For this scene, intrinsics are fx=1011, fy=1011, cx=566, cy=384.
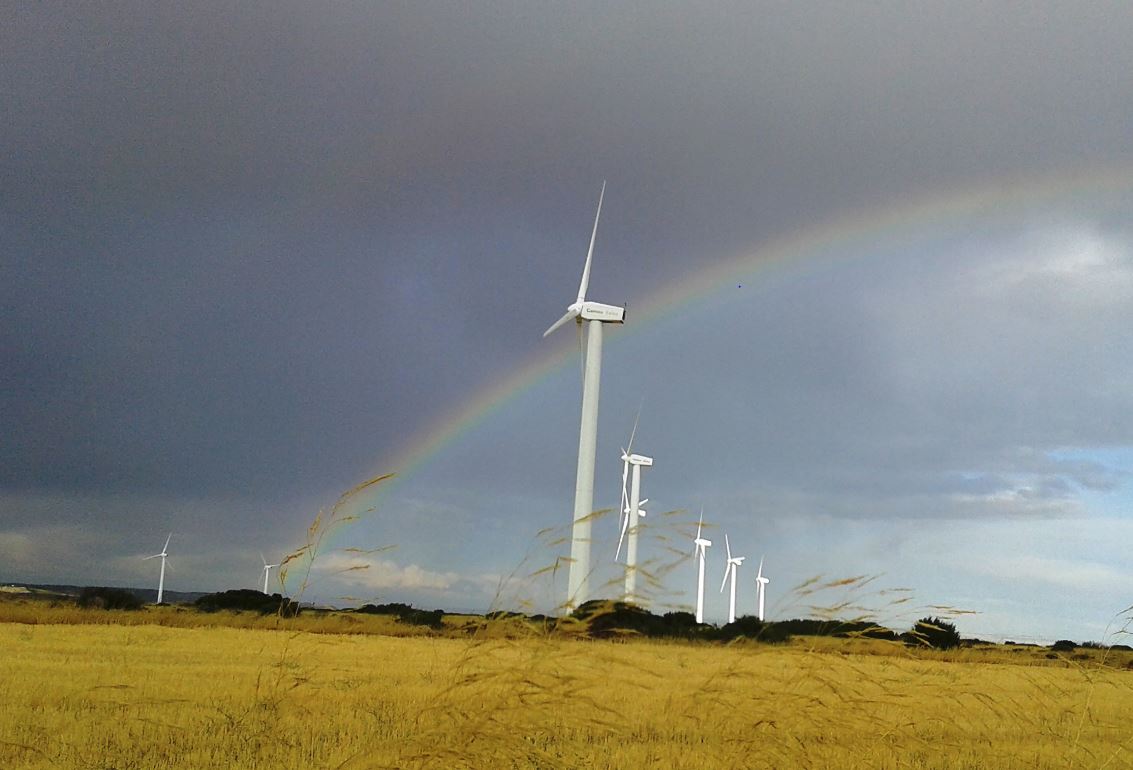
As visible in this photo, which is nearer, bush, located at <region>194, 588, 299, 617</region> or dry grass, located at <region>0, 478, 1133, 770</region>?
dry grass, located at <region>0, 478, 1133, 770</region>

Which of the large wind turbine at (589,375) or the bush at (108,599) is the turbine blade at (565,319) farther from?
the bush at (108,599)

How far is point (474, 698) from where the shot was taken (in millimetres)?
6926

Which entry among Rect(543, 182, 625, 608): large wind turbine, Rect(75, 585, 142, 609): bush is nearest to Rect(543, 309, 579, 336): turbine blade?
Rect(543, 182, 625, 608): large wind turbine

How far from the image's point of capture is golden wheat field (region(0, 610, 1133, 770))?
22.8 ft

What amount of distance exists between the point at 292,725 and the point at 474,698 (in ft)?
23.1

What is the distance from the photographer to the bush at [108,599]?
5903 cm

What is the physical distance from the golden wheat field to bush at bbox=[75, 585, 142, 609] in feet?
112

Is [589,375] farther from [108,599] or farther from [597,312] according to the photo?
[108,599]

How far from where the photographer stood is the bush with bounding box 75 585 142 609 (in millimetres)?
59031

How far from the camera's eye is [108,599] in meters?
59.7

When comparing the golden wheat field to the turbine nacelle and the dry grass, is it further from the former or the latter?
the turbine nacelle

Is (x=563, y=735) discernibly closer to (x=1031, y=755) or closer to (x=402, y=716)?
(x=402, y=716)

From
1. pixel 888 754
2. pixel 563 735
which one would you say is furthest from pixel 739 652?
pixel 888 754

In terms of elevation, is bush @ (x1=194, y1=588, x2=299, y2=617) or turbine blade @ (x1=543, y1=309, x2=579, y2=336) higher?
turbine blade @ (x1=543, y1=309, x2=579, y2=336)
